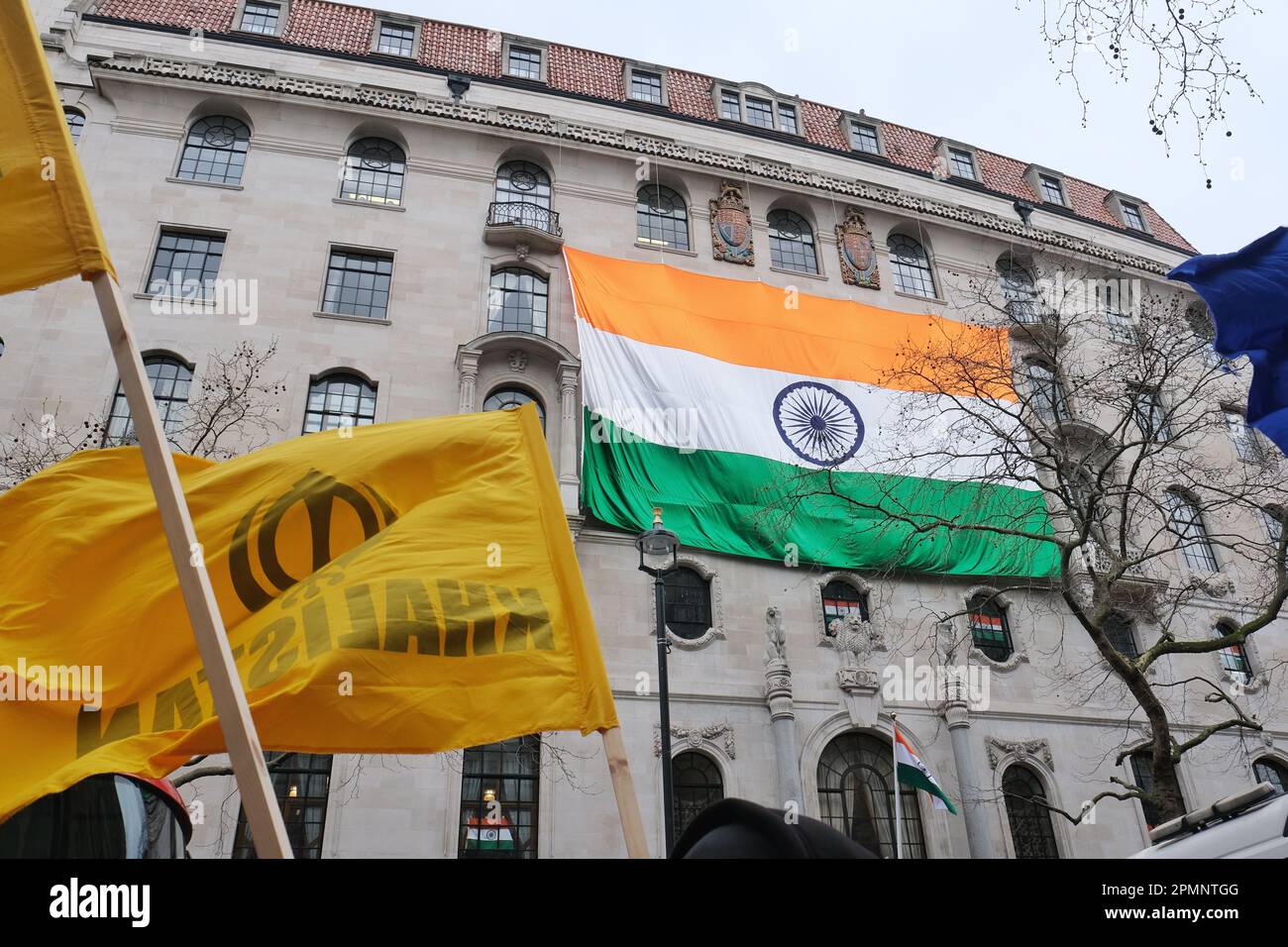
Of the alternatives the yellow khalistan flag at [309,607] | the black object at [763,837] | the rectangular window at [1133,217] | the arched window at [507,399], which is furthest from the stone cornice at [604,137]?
the black object at [763,837]

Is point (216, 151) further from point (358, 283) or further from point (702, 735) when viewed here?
point (702, 735)

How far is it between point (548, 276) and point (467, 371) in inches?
182

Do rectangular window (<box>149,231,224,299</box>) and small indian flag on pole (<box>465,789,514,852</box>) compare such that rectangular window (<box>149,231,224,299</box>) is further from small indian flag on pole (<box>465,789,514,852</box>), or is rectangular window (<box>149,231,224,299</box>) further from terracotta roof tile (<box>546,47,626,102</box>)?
small indian flag on pole (<box>465,789,514,852</box>)

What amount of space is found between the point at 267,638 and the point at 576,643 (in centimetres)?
179

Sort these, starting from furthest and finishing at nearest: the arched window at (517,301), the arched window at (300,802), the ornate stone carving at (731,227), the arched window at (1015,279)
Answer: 1. the arched window at (1015,279)
2. the ornate stone carving at (731,227)
3. the arched window at (517,301)
4. the arched window at (300,802)

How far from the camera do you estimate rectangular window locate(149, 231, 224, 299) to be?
2198cm

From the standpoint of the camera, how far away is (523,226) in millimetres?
24141

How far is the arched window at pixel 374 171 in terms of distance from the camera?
24.9 meters

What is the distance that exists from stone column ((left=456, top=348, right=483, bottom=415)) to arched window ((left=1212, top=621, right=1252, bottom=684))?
21.8 m

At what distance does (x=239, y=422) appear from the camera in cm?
1958

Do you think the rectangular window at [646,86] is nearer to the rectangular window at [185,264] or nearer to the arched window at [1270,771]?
the rectangular window at [185,264]

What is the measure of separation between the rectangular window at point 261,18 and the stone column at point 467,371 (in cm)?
1549
